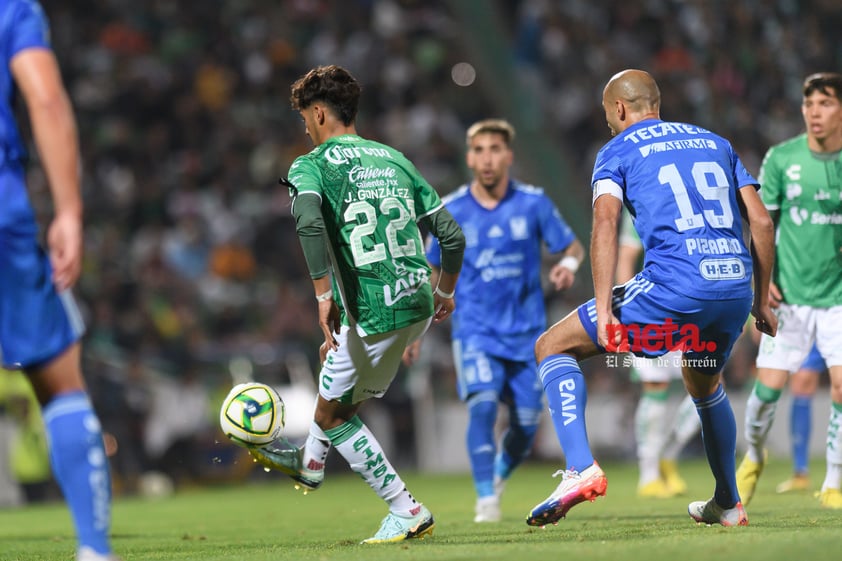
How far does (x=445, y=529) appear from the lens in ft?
26.9

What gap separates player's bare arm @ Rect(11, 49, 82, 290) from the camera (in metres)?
4.38

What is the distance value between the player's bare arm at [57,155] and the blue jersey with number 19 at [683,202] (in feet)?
9.84

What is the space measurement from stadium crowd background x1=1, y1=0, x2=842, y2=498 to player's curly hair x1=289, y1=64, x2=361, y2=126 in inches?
364

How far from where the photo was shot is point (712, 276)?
634 cm

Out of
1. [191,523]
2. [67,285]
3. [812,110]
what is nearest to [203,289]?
[191,523]

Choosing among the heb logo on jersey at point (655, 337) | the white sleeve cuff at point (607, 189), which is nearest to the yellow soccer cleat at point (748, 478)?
the heb logo on jersey at point (655, 337)

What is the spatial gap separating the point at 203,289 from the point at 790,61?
8.97 m

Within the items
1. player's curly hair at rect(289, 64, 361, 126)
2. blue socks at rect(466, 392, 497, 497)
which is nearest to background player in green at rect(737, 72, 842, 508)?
blue socks at rect(466, 392, 497, 497)

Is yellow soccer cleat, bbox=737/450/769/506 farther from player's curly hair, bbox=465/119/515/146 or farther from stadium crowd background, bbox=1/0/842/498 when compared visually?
stadium crowd background, bbox=1/0/842/498

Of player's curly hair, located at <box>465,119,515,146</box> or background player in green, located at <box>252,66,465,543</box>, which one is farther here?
player's curly hair, located at <box>465,119,515,146</box>

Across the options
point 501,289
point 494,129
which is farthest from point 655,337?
point 494,129

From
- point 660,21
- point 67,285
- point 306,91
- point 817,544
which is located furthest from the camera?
point 660,21

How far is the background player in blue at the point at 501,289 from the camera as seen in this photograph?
9766mm

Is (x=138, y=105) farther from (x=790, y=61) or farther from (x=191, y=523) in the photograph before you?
(x=191, y=523)
